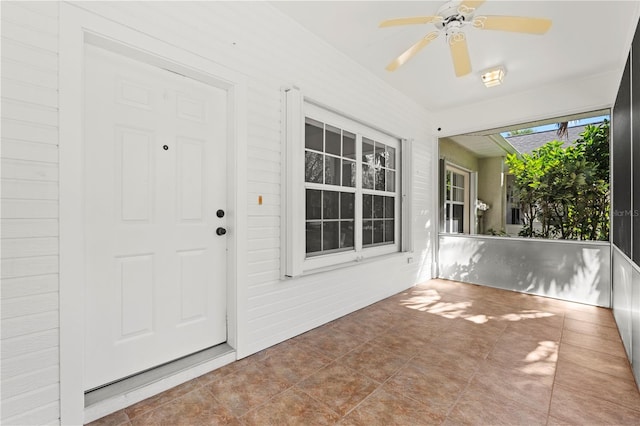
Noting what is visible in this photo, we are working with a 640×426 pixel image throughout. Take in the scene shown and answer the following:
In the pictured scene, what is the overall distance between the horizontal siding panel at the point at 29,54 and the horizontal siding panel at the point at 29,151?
41 centimetres

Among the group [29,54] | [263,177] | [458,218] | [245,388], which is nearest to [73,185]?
[29,54]

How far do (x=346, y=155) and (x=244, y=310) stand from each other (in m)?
2.09

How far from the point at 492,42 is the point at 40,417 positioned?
4.68 meters

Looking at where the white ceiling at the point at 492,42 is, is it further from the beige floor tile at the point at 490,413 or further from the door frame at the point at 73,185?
the beige floor tile at the point at 490,413

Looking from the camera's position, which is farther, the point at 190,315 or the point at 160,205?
the point at 190,315

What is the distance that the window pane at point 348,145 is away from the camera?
3.52 m

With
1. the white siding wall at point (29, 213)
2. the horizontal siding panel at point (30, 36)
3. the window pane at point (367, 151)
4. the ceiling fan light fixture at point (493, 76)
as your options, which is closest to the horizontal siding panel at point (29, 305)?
the white siding wall at point (29, 213)

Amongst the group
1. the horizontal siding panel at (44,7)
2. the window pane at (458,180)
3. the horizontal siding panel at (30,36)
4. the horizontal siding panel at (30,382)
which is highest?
the horizontal siding panel at (44,7)

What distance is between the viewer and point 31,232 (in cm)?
151

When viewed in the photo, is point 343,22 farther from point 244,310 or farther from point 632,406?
point 632,406

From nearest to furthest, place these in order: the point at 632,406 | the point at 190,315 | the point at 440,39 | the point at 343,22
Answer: the point at 632,406, the point at 190,315, the point at 343,22, the point at 440,39

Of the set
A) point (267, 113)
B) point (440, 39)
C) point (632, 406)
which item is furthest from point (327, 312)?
point (440, 39)

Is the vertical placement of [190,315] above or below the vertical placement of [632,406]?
above

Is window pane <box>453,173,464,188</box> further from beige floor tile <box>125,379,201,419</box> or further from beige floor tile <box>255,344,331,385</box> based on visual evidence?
beige floor tile <box>125,379,201,419</box>
